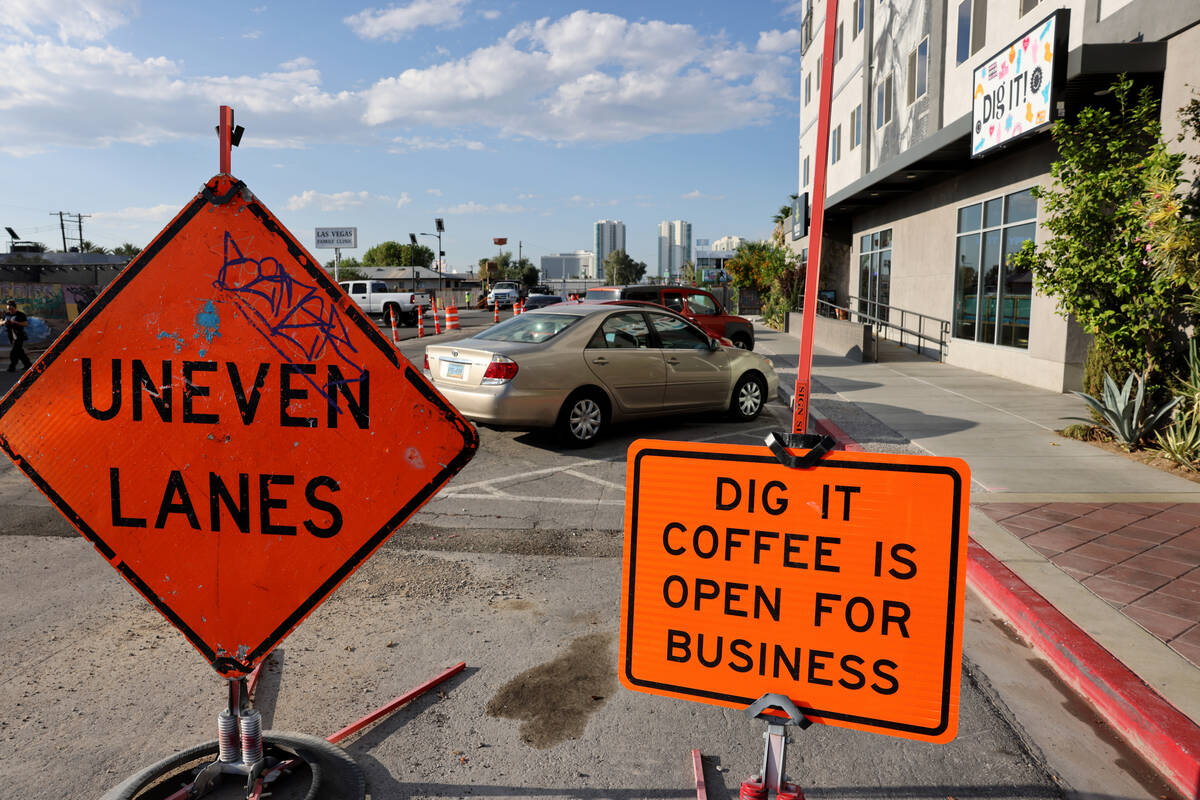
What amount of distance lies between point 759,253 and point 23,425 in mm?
36716

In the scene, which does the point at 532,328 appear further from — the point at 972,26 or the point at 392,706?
the point at 972,26

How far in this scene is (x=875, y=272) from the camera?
24.1 m

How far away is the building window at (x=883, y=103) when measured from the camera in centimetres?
2080

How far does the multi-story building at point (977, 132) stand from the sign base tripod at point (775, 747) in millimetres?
7775

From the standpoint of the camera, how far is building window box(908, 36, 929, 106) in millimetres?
18141

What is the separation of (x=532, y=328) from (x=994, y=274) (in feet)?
31.6

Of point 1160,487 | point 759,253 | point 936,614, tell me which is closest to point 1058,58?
point 1160,487

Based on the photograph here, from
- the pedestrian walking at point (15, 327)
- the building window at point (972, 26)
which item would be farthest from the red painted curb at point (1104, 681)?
the pedestrian walking at point (15, 327)

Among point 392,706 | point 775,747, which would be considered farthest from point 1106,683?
point 392,706

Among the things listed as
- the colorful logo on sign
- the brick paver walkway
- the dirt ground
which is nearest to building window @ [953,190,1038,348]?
the colorful logo on sign

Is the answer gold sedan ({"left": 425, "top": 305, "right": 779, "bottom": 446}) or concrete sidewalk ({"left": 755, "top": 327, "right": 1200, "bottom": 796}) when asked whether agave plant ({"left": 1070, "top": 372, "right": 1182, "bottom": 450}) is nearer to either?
concrete sidewalk ({"left": 755, "top": 327, "right": 1200, "bottom": 796})

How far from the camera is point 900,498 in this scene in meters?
2.38

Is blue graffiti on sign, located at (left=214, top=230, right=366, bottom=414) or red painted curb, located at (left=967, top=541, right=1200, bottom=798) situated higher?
blue graffiti on sign, located at (left=214, top=230, right=366, bottom=414)

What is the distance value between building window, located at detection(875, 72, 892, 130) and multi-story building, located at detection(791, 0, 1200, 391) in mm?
47
